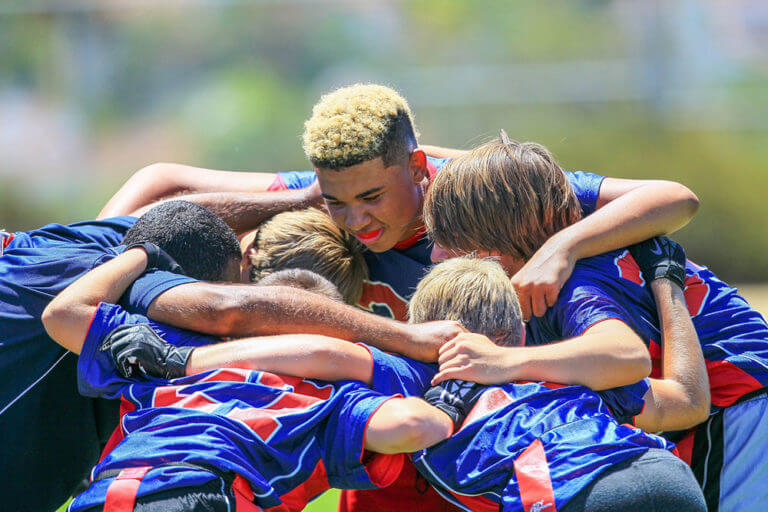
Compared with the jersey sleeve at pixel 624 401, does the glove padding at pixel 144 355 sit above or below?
above

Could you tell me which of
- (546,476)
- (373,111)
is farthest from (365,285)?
(546,476)

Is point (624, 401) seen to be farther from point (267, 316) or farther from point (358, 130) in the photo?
point (358, 130)

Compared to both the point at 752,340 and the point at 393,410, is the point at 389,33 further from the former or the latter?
the point at 393,410

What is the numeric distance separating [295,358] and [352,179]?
130cm

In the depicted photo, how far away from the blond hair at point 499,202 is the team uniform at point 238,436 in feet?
2.50

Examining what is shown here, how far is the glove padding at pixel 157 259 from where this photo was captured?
Result: 10.6 ft

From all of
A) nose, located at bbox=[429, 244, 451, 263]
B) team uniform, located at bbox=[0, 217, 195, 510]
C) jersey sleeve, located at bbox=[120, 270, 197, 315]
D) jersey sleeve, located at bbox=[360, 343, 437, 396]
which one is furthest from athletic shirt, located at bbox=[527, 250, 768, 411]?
team uniform, located at bbox=[0, 217, 195, 510]

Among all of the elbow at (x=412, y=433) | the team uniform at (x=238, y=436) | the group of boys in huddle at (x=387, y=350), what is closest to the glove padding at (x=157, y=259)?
the group of boys in huddle at (x=387, y=350)

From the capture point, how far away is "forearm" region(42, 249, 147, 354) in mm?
2963

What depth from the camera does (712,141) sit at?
1220cm

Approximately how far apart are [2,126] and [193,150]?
103 inches

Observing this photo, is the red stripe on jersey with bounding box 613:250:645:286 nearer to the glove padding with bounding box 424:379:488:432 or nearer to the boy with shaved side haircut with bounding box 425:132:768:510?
the boy with shaved side haircut with bounding box 425:132:768:510

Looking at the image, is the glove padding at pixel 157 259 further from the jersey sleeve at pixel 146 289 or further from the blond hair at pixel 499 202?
the blond hair at pixel 499 202

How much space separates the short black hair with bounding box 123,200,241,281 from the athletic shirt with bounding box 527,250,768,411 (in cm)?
118
